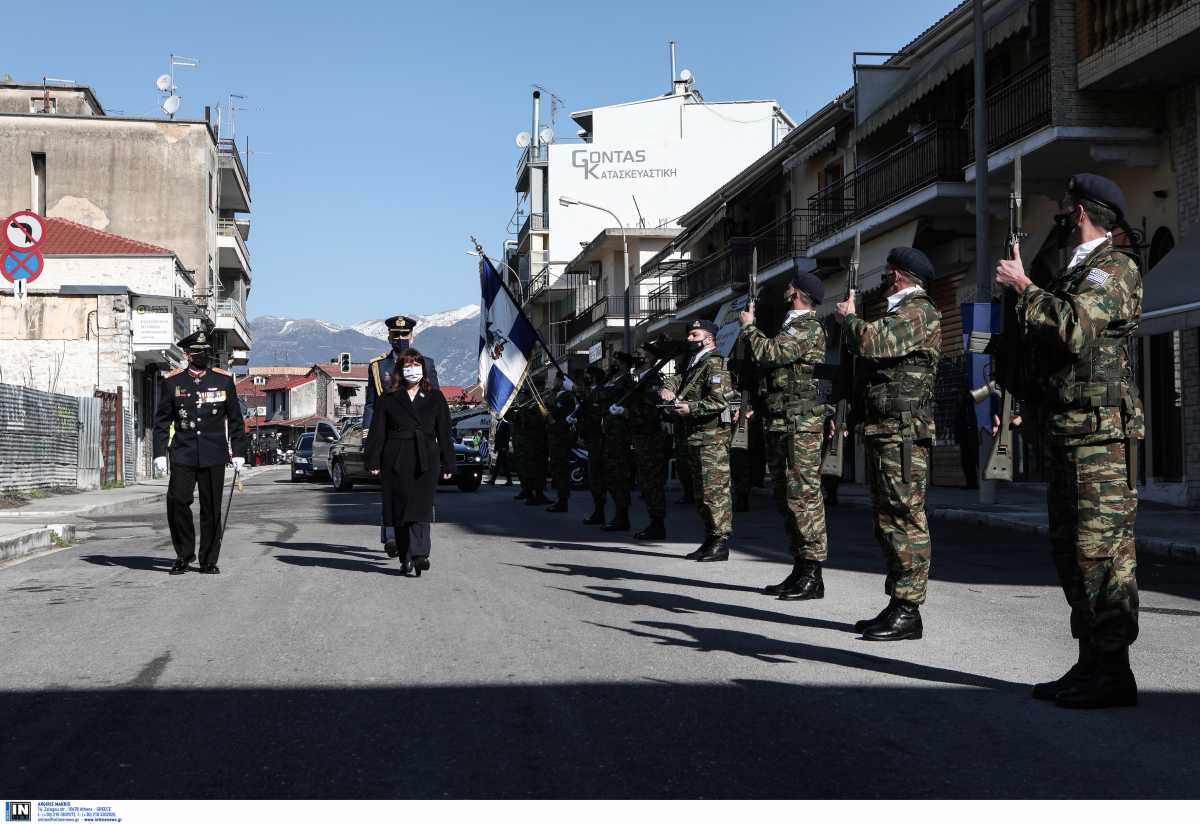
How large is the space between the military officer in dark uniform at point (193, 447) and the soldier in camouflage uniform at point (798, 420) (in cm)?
453

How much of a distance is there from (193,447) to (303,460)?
2518 centimetres

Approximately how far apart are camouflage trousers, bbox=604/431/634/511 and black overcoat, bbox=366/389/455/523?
13.0ft

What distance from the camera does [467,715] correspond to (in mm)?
5234

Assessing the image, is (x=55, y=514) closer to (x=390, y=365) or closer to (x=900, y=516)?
(x=390, y=365)

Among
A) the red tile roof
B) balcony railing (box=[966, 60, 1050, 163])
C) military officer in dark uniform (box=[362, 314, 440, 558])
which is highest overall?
the red tile roof

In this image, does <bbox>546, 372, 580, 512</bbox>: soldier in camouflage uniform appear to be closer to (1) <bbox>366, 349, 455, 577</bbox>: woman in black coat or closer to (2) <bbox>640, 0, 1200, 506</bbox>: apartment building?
(2) <bbox>640, 0, 1200, 506</bbox>: apartment building

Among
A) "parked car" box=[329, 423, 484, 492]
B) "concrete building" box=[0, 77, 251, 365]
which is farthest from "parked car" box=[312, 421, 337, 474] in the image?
"concrete building" box=[0, 77, 251, 365]

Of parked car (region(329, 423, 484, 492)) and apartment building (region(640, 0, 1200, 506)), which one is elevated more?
apartment building (region(640, 0, 1200, 506))

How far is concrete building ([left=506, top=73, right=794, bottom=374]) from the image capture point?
62.9m

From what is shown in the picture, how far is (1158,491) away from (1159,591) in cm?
976

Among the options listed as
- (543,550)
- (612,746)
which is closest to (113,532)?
(543,550)

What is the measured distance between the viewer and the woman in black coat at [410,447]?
10.5m

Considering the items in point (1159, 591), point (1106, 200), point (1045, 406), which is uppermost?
point (1106, 200)

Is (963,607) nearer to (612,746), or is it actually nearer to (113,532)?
(612,746)
